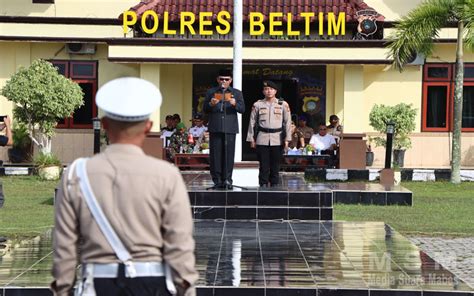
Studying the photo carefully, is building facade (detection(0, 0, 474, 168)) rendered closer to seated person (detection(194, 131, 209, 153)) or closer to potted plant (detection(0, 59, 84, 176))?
seated person (detection(194, 131, 209, 153))

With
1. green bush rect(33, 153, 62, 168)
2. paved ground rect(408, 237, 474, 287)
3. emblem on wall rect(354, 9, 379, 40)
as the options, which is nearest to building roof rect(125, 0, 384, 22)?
emblem on wall rect(354, 9, 379, 40)

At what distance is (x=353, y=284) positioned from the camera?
8.16m

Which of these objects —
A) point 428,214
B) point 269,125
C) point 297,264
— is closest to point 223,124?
point 269,125

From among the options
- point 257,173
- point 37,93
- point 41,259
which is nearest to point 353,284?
point 41,259

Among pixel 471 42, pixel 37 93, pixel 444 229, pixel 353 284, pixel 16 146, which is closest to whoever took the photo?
pixel 353 284

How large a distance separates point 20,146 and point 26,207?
27.3 feet

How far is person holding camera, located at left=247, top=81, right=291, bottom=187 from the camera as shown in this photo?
14.4 metres

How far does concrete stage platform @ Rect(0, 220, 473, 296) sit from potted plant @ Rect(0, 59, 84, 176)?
973 centimetres

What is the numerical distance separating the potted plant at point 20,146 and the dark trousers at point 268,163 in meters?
10.0

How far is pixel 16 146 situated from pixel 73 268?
64.7ft

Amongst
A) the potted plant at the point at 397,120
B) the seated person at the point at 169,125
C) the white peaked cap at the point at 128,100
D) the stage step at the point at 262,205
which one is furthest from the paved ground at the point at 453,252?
the seated person at the point at 169,125

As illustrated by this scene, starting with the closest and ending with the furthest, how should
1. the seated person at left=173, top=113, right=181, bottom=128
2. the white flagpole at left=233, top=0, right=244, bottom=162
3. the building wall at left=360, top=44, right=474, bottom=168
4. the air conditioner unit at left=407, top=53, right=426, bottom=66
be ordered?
the white flagpole at left=233, top=0, right=244, bottom=162 → the seated person at left=173, top=113, right=181, bottom=128 → the air conditioner unit at left=407, top=53, right=426, bottom=66 → the building wall at left=360, top=44, right=474, bottom=168

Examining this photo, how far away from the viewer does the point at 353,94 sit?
2281 cm

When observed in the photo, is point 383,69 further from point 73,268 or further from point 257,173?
point 73,268
